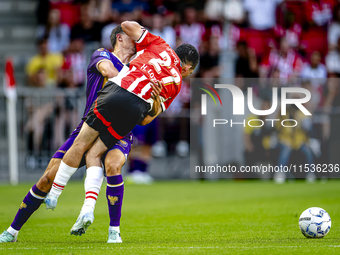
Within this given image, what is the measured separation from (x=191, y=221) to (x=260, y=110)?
677cm

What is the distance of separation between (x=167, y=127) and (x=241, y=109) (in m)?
1.82

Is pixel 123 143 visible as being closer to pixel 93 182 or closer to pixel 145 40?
pixel 93 182

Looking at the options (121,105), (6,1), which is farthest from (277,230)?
(6,1)

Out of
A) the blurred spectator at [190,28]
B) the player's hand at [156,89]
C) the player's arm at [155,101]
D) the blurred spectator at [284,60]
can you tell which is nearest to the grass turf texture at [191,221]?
the player's arm at [155,101]

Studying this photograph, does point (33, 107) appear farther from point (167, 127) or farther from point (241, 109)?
point (241, 109)

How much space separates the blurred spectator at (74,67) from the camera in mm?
13375

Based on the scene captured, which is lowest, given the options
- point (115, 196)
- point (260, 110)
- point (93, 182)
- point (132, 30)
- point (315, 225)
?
point (260, 110)

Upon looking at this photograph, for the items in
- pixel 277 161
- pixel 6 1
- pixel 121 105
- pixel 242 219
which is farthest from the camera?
pixel 6 1

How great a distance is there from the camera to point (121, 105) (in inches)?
191

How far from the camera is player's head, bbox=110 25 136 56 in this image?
17.8 feet

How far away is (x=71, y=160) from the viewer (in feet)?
16.2

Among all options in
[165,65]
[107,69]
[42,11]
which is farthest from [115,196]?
[42,11]

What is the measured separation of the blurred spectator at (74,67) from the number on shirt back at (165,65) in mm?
8494

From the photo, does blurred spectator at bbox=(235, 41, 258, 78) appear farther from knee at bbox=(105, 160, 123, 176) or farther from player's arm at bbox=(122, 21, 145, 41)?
knee at bbox=(105, 160, 123, 176)
